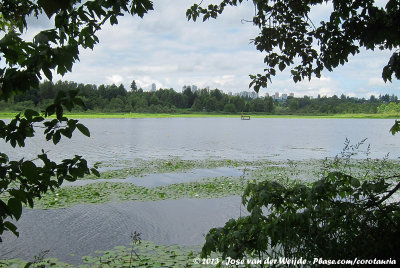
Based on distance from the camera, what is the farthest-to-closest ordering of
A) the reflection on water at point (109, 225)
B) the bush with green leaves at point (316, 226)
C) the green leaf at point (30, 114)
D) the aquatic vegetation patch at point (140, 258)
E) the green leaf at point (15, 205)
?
the reflection on water at point (109, 225)
the aquatic vegetation patch at point (140, 258)
the bush with green leaves at point (316, 226)
the green leaf at point (30, 114)
the green leaf at point (15, 205)

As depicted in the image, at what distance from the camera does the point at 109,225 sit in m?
9.12

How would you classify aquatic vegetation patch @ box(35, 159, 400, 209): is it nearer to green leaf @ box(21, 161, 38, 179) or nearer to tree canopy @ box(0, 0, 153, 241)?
tree canopy @ box(0, 0, 153, 241)

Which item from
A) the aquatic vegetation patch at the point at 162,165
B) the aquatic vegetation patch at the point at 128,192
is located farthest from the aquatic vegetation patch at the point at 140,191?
the aquatic vegetation patch at the point at 162,165

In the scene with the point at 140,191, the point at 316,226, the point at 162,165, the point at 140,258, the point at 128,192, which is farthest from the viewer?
the point at 162,165

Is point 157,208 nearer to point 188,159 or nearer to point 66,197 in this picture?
point 66,197

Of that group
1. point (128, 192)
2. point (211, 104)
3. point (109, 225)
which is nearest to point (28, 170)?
point (109, 225)

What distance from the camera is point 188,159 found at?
834 inches

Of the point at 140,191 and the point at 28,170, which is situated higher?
the point at 28,170

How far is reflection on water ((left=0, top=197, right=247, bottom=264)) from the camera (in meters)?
7.60

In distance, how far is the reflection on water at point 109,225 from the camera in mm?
7596

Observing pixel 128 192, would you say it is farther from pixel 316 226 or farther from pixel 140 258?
pixel 316 226

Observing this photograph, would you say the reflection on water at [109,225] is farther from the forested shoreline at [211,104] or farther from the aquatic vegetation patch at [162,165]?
the forested shoreline at [211,104]

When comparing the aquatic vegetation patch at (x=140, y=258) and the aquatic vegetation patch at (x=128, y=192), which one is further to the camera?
the aquatic vegetation patch at (x=128, y=192)

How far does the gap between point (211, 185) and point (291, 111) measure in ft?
438
